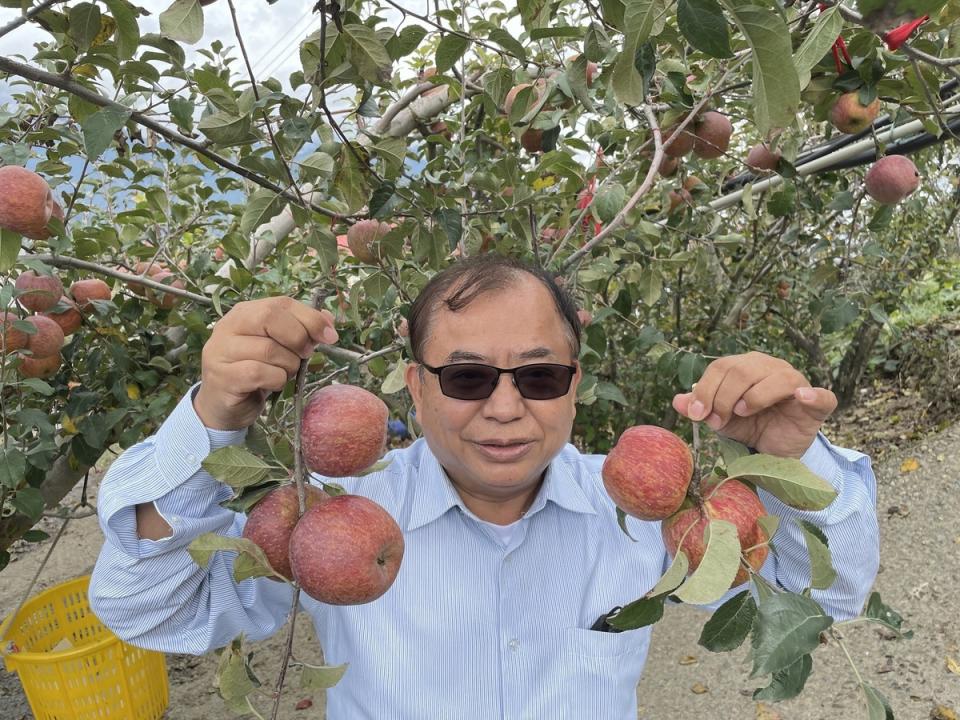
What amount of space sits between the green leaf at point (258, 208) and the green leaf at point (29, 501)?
4.19ft

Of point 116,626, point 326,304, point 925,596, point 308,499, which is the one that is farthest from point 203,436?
point 925,596

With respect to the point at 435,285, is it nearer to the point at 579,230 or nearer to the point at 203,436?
the point at 203,436

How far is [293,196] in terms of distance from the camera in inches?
56.3

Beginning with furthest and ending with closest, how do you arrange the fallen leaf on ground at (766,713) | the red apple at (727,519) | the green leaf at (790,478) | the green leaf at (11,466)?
the fallen leaf on ground at (766,713), the green leaf at (11,466), the red apple at (727,519), the green leaf at (790,478)

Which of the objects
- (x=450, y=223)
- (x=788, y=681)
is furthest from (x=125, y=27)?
(x=788, y=681)

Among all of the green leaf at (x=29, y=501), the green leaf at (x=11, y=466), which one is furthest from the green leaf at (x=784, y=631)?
the green leaf at (x=29, y=501)

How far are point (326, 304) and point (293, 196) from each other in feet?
4.63

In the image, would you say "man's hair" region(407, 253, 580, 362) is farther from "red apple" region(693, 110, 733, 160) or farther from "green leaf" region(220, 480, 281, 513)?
"red apple" region(693, 110, 733, 160)

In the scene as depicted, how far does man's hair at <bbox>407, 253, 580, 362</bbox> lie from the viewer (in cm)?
Result: 149

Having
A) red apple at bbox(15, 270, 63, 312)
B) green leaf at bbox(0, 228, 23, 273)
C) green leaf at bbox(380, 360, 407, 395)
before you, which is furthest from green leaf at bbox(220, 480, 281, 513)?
red apple at bbox(15, 270, 63, 312)

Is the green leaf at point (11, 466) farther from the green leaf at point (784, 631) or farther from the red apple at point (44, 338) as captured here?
the green leaf at point (784, 631)

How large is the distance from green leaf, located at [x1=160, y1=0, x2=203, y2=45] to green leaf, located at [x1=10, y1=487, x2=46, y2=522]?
5.24ft

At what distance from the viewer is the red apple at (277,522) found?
1.08 m

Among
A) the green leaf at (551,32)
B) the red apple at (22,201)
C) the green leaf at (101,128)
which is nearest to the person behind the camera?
the green leaf at (101,128)
